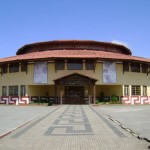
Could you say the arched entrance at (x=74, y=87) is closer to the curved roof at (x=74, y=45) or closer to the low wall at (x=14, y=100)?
the low wall at (x=14, y=100)

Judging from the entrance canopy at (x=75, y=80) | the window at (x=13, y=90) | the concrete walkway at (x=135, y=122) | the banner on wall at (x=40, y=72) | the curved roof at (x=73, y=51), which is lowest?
the concrete walkway at (x=135, y=122)

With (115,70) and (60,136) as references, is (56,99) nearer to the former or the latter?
(115,70)

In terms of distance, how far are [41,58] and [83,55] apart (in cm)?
522

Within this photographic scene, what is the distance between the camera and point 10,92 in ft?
124

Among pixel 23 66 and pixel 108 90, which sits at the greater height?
pixel 23 66

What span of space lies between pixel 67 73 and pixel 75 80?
178 cm

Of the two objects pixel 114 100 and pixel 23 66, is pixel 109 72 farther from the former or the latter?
pixel 23 66

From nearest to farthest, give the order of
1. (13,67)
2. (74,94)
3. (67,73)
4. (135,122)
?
1. (135,122)
2. (67,73)
3. (74,94)
4. (13,67)

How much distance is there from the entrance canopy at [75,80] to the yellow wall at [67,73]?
4.32ft

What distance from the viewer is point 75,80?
33.4 metres

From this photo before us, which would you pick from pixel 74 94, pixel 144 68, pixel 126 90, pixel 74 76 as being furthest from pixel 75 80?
pixel 144 68

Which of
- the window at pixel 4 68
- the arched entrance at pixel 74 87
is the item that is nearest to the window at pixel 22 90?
the window at pixel 4 68

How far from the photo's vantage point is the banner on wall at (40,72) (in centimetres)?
3522

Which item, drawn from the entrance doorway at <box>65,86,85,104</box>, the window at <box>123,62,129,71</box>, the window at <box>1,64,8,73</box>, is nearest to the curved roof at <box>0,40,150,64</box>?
the window at <box>123,62,129,71</box>
